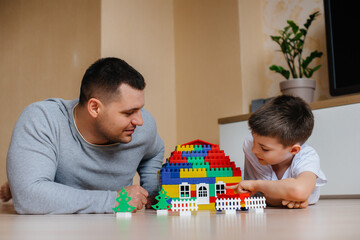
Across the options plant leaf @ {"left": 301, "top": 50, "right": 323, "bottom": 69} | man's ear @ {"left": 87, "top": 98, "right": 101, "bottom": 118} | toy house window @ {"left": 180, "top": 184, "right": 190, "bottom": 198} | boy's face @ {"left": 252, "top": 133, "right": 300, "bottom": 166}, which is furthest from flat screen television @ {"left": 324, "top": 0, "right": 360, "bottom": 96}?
man's ear @ {"left": 87, "top": 98, "right": 101, "bottom": 118}

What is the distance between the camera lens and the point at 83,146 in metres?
1.49

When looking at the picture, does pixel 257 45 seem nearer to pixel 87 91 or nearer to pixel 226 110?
pixel 226 110

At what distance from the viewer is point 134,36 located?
3432 mm

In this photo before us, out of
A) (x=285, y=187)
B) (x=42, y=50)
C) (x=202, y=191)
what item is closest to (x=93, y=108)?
(x=202, y=191)

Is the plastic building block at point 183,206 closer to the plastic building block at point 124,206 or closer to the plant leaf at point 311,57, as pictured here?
the plastic building block at point 124,206

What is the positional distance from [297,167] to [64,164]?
0.84 metres

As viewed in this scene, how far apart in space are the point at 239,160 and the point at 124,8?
1610 mm

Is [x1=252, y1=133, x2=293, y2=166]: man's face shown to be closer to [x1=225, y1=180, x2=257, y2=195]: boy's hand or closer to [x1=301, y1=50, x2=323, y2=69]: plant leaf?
[x1=225, y1=180, x2=257, y2=195]: boy's hand

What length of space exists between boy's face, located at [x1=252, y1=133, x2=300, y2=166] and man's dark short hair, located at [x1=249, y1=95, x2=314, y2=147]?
0.02m

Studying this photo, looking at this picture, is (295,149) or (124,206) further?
(295,149)

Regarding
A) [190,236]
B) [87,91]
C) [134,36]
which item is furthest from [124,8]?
[190,236]

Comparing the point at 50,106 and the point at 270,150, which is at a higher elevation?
the point at 50,106

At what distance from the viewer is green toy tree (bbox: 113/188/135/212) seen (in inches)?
46.8

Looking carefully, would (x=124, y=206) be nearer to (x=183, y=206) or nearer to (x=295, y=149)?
(x=183, y=206)
